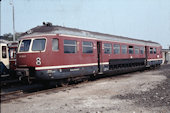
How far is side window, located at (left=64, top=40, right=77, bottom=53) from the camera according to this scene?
34.3 feet

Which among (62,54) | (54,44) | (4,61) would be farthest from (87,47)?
(4,61)

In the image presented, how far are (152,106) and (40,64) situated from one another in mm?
5874

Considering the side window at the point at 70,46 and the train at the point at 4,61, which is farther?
the train at the point at 4,61

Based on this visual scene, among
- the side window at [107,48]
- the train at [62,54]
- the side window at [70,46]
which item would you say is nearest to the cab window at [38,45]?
the train at [62,54]

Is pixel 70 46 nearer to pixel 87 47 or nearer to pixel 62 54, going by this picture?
pixel 62 54

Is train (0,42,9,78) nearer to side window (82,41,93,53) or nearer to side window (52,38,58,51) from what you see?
side window (52,38,58,51)

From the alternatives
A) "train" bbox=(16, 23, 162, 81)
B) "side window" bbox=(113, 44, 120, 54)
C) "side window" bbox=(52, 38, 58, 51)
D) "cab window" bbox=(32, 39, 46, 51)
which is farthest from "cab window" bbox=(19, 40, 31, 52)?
"side window" bbox=(113, 44, 120, 54)

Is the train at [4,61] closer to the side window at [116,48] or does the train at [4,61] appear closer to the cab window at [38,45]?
the cab window at [38,45]

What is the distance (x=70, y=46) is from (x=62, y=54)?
2.80ft

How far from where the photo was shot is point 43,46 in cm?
969

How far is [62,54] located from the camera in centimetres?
1016

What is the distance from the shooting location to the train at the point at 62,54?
375 inches

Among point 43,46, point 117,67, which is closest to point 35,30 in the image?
point 43,46

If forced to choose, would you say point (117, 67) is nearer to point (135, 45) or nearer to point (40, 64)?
point (135, 45)
